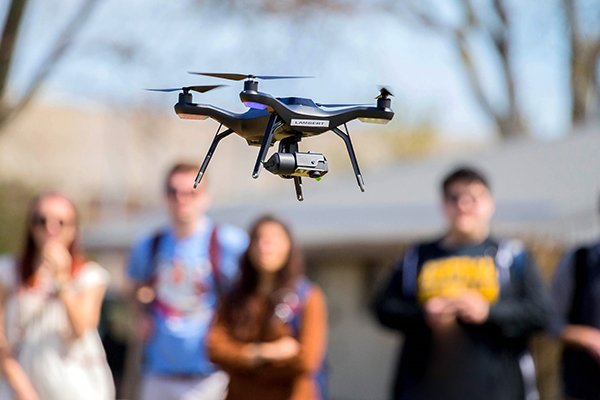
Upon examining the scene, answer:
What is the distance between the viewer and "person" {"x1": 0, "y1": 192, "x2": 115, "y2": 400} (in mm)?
6188

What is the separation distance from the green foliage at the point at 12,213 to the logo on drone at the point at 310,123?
16.1m

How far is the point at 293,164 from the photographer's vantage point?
2.44 meters

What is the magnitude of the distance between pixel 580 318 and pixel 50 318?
2.69 m

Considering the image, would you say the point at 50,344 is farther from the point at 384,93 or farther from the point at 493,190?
the point at 493,190

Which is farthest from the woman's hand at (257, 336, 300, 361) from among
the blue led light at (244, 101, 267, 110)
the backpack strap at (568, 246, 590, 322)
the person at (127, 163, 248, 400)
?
the blue led light at (244, 101, 267, 110)

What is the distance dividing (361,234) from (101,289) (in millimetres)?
9508

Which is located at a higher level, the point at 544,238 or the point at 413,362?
the point at 544,238

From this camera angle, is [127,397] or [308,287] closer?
[308,287]

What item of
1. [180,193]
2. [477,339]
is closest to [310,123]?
[477,339]

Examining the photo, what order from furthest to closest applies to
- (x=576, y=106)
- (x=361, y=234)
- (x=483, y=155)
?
(x=576, y=106)
(x=483, y=155)
(x=361, y=234)

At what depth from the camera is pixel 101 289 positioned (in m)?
6.38

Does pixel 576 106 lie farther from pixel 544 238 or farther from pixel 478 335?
pixel 478 335

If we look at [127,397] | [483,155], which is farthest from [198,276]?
[483,155]

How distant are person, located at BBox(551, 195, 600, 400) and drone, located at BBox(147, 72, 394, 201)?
4161 millimetres
